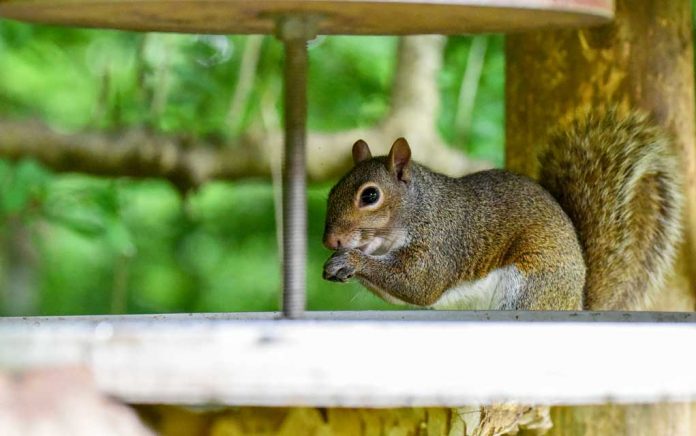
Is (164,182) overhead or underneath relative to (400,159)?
underneath

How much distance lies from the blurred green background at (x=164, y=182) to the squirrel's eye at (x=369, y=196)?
0.49 meters

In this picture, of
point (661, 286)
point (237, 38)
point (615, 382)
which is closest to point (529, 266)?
point (661, 286)

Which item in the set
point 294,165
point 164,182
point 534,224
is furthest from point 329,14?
point 164,182

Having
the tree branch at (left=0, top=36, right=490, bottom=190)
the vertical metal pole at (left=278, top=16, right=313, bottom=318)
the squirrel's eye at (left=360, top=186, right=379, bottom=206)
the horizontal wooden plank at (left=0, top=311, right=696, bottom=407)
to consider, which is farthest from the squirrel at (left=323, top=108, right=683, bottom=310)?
the horizontal wooden plank at (left=0, top=311, right=696, bottom=407)

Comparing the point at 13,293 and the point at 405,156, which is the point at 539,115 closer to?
the point at 405,156

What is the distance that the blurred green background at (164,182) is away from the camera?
9.39 ft

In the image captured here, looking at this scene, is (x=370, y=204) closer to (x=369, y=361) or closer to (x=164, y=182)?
(x=369, y=361)

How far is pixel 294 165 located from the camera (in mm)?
1378

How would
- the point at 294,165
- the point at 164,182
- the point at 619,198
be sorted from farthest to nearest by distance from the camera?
the point at 164,182 → the point at 619,198 → the point at 294,165

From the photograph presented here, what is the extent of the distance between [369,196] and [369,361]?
115 centimetres

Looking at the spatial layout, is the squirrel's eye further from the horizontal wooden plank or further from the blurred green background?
the horizontal wooden plank

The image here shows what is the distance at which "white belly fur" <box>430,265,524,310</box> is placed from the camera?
203cm

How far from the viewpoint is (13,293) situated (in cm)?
426

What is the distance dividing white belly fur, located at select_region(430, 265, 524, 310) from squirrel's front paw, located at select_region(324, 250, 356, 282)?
0.27m
